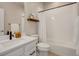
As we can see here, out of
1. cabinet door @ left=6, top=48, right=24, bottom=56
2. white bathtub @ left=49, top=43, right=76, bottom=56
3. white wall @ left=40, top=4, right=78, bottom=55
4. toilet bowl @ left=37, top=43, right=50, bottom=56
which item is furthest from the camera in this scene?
white wall @ left=40, top=4, right=78, bottom=55

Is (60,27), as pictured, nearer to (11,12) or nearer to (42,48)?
(42,48)

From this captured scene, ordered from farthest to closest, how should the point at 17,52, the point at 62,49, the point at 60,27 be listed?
the point at 60,27 < the point at 62,49 < the point at 17,52

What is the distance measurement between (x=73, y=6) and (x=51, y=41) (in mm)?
1130

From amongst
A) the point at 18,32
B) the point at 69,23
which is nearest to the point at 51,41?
the point at 69,23

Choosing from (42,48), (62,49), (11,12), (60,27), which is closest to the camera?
(11,12)

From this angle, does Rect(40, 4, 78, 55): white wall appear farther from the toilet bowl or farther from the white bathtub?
the toilet bowl

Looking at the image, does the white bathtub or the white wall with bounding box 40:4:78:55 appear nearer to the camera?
the white bathtub

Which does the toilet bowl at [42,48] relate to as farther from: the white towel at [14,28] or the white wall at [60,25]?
the white towel at [14,28]

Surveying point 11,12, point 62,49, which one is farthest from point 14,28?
point 62,49

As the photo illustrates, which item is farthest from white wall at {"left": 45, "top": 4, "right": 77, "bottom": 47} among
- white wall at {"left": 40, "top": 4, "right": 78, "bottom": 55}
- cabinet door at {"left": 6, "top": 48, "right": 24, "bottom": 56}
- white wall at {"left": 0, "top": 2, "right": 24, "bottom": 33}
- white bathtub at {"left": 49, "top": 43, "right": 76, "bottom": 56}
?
cabinet door at {"left": 6, "top": 48, "right": 24, "bottom": 56}

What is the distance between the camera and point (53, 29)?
284 cm

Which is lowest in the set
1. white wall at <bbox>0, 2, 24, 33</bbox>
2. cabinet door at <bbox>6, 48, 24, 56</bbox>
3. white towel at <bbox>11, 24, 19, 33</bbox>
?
cabinet door at <bbox>6, 48, 24, 56</bbox>

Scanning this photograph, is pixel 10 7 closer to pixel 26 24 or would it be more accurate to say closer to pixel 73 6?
pixel 26 24

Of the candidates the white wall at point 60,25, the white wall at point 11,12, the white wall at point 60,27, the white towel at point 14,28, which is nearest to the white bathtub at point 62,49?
the white wall at point 60,27
